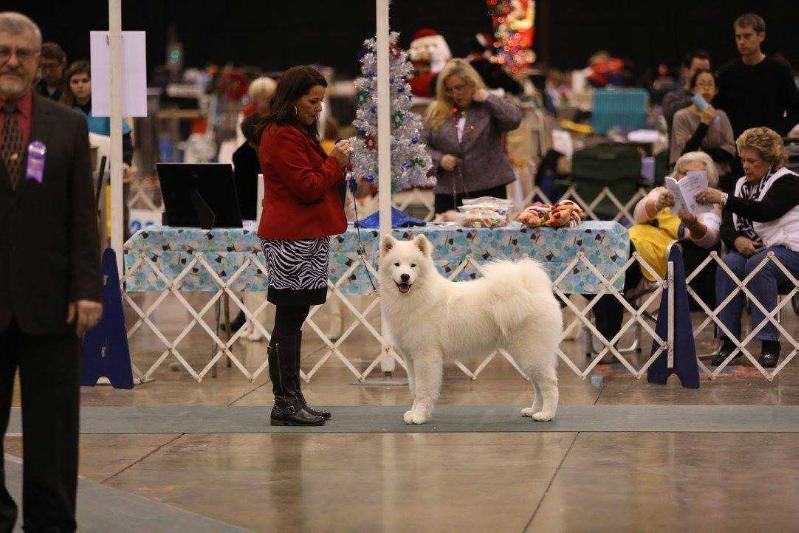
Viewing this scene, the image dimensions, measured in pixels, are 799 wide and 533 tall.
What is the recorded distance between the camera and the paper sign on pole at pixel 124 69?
24.1ft

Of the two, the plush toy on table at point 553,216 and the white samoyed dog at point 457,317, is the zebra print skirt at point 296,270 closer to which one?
the white samoyed dog at point 457,317

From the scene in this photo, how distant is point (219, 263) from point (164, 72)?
57.6 feet

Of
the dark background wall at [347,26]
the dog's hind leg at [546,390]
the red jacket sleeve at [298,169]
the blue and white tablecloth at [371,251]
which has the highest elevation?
the dark background wall at [347,26]

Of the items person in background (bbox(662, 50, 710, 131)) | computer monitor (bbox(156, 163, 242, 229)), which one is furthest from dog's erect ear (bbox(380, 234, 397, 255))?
person in background (bbox(662, 50, 710, 131))

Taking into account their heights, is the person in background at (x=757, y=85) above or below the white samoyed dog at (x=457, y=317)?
above

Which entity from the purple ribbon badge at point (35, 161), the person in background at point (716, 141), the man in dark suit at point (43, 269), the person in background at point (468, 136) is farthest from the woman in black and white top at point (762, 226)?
the purple ribbon badge at point (35, 161)

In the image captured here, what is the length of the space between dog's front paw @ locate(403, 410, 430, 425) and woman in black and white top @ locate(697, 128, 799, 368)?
88.3 inches

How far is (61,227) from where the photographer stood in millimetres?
3893

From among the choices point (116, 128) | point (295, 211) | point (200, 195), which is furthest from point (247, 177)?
point (295, 211)

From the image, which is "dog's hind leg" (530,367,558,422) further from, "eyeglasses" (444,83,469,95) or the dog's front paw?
"eyeglasses" (444,83,469,95)

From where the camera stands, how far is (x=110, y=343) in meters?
7.25

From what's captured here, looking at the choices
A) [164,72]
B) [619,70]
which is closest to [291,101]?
[619,70]

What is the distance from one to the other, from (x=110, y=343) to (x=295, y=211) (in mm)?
1752

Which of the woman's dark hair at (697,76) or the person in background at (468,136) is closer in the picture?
the person in background at (468,136)
